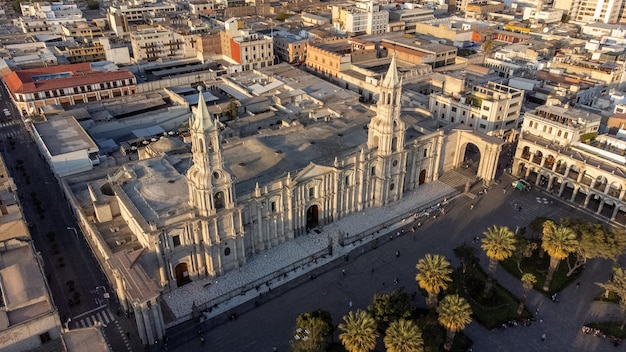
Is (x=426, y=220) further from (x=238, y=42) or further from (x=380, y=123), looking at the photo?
(x=238, y=42)

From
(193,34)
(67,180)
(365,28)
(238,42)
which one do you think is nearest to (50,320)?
(67,180)

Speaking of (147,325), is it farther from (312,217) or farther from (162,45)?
(162,45)

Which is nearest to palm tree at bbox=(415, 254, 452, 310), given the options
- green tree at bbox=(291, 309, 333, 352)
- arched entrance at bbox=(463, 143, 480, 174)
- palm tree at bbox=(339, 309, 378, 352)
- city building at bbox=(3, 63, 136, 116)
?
palm tree at bbox=(339, 309, 378, 352)

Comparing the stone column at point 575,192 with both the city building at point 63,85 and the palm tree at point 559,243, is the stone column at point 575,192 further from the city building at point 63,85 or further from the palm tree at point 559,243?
the city building at point 63,85

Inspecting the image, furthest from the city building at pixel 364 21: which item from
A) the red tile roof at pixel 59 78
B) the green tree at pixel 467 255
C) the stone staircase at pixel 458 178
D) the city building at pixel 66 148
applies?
the green tree at pixel 467 255

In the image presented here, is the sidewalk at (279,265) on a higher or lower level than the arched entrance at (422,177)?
lower

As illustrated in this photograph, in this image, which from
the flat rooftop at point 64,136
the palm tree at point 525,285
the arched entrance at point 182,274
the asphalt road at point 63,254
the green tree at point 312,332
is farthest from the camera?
the flat rooftop at point 64,136

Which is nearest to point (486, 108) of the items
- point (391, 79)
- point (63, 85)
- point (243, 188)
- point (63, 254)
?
point (391, 79)

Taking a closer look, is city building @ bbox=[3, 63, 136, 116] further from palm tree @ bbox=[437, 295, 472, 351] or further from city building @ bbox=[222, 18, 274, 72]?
palm tree @ bbox=[437, 295, 472, 351]
